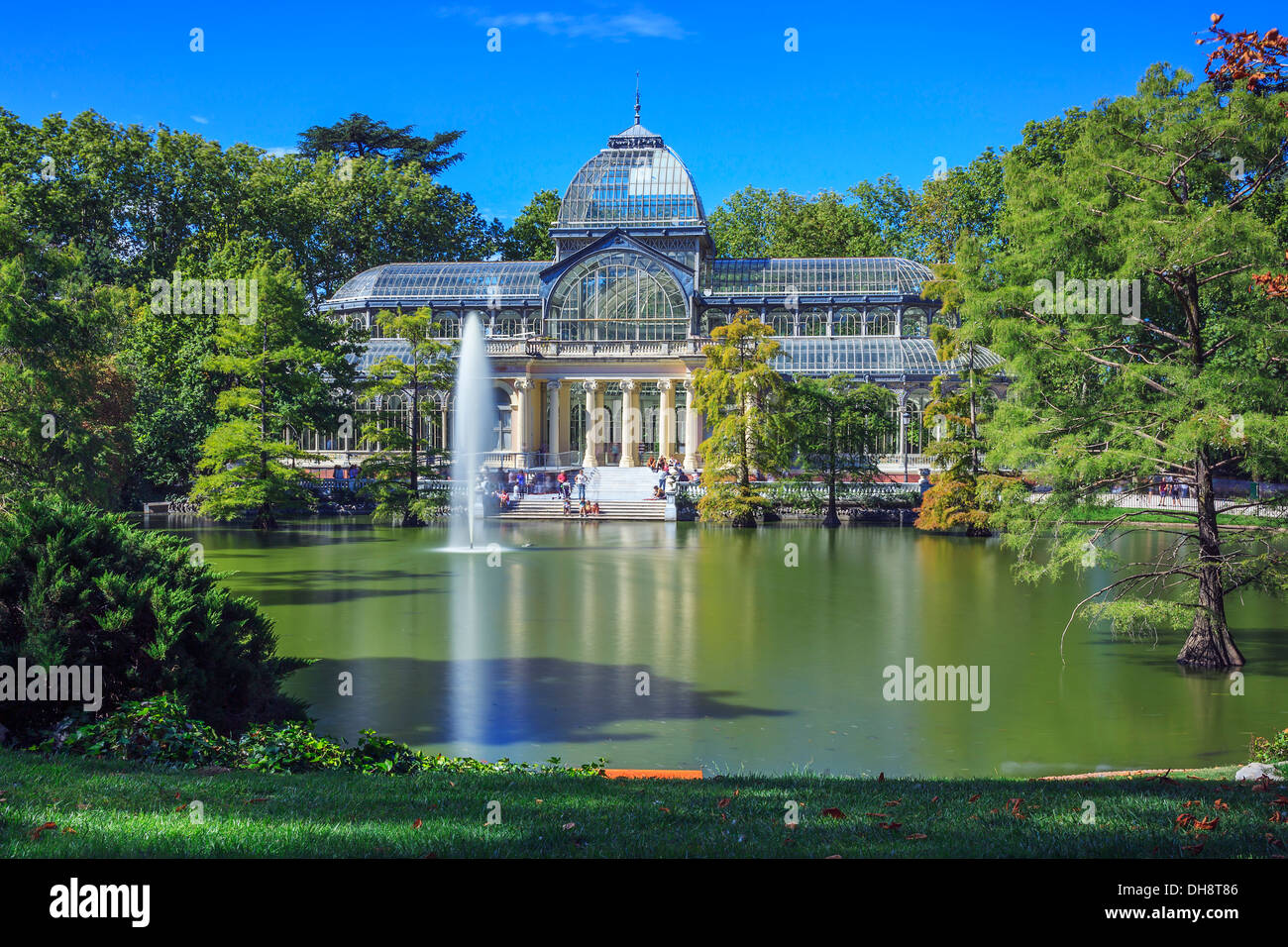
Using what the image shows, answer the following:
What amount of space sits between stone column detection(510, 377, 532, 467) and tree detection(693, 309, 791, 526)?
645 inches

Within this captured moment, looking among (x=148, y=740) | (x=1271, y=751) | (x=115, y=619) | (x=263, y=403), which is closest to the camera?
(x=148, y=740)

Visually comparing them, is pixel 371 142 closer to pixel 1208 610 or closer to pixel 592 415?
pixel 592 415

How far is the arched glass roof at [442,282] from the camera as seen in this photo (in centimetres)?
6231

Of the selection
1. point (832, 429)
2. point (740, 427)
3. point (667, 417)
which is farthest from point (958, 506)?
point (667, 417)

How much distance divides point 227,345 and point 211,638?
3240 centimetres

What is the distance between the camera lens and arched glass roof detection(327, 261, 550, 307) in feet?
204

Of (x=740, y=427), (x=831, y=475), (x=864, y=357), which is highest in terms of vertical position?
(x=864, y=357)

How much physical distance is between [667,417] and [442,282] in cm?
1606

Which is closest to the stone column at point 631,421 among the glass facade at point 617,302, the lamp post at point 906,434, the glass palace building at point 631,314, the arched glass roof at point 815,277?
the glass palace building at point 631,314

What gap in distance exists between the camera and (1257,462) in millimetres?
17969

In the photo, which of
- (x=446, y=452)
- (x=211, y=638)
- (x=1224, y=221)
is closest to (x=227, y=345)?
(x=446, y=452)

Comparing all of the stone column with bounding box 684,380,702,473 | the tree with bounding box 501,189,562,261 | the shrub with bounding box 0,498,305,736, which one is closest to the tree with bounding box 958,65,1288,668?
the shrub with bounding box 0,498,305,736

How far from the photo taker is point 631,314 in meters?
60.2
